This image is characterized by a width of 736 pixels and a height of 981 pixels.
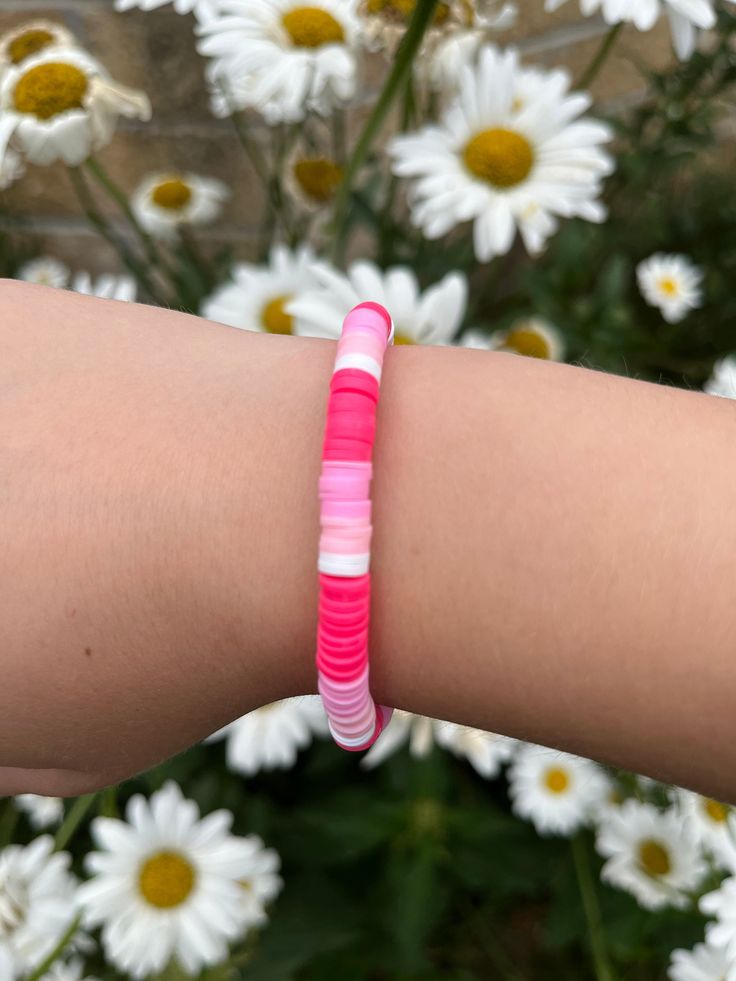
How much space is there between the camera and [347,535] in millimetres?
392

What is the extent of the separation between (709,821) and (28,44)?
103 centimetres

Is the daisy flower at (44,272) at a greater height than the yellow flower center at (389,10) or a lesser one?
lesser

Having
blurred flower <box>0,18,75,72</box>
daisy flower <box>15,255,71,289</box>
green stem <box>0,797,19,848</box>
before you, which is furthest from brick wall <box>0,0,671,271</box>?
green stem <box>0,797,19,848</box>

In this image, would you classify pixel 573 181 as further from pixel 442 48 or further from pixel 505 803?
pixel 505 803

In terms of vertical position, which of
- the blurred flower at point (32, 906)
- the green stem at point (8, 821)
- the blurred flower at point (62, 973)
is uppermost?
the blurred flower at point (32, 906)

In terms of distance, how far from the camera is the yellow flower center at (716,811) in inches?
31.0

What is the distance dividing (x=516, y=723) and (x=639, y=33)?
52.1 inches

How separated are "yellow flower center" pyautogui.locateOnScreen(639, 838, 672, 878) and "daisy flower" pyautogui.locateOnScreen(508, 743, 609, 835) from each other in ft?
0.27

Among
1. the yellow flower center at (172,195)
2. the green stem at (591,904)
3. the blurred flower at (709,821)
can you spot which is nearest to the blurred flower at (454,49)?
the yellow flower center at (172,195)

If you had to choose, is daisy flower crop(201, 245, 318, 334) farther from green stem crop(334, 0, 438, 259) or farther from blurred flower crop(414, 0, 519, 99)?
blurred flower crop(414, 0, 519, 99)

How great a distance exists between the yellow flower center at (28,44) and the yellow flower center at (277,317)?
1.12 feet

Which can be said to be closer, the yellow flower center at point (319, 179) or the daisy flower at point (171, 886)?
the daisy flower at point (171, 886)

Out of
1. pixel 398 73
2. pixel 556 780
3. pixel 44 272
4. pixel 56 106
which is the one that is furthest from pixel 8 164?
pixel 556 780

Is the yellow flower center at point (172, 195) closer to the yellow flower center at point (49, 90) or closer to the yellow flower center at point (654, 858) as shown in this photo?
the yellow flower center at point (49, 90)
